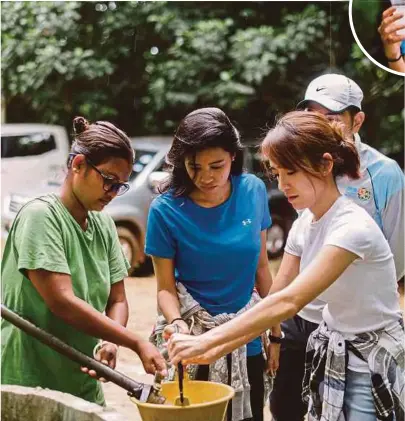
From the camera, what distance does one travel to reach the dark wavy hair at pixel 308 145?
2035 mm

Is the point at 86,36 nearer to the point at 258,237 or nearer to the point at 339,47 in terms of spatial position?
the point at 339,47

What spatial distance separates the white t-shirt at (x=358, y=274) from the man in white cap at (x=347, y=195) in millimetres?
629

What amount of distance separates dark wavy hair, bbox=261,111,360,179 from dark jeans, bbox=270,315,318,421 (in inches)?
37.9

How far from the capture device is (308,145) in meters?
2.04

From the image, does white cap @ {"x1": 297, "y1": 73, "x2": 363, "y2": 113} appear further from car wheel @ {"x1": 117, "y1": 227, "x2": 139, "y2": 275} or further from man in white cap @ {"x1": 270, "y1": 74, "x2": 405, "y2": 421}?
car wheel @ {"x1": 117, "y1": 227, "x2": 139, "y2": 275}

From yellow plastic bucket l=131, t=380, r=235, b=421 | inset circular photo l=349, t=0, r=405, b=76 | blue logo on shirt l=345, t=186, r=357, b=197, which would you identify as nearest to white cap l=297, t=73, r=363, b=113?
inset circular photo l=349, t=0, r=405, b=76

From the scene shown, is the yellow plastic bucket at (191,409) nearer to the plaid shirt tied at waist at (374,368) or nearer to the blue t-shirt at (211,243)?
the plaid shirt tied at waist at (374,368)

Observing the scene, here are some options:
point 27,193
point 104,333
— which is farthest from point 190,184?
point 27,193

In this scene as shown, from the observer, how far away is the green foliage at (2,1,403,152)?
825cm

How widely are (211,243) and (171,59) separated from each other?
657 cm

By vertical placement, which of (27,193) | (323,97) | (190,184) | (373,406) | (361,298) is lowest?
(27,193)

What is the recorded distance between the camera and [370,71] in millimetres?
7637

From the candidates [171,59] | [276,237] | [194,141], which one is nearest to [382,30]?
[194,141]

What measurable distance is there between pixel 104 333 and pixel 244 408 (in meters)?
0.60
